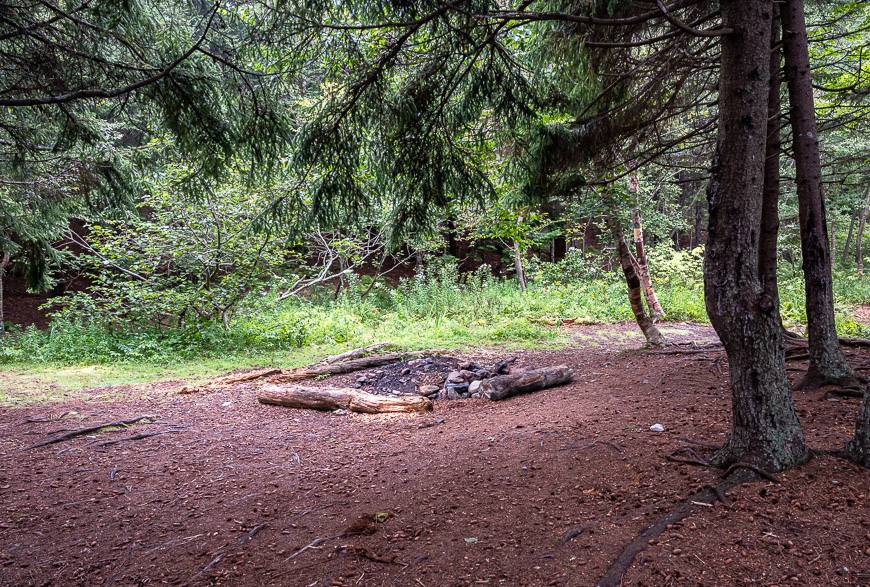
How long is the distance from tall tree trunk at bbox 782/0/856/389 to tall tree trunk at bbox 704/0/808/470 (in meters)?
2.00

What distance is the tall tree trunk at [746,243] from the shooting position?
104 inches

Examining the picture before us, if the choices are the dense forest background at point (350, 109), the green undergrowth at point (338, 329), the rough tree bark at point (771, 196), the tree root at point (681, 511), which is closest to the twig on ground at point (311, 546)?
the tree root at point (681, 511)

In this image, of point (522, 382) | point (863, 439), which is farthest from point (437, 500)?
point (522, 382)

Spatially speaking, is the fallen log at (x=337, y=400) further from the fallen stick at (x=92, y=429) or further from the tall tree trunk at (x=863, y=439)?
the tall tree trunk at (x=863, y=439)

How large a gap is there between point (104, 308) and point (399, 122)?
9.47 m

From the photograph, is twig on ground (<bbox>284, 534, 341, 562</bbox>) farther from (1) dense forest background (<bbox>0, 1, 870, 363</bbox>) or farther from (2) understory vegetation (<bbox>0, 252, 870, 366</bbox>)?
(2) understory vegetation (<bbox>0, 252, 870, 366</bbox>)

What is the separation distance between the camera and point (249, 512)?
3531 mm

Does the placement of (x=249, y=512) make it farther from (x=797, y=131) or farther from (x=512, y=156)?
(x=797, y=131)

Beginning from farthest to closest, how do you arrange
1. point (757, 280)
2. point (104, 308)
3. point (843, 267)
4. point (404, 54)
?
1. point (843, 267)
2. point (104, 308)
3. point (404, 54)
4. point (757, 280)

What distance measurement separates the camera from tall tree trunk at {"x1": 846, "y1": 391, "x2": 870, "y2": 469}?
2.76 m

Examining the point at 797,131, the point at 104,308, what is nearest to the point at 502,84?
the point at 797,131

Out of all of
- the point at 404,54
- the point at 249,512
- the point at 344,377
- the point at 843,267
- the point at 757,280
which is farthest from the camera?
the point at 843,267

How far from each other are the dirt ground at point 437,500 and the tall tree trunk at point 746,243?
36 centimetres

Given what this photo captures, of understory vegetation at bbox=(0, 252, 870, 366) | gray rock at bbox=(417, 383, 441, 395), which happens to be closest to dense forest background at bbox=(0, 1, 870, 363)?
gray rock at bbox=(417, 383, 441, 395)
